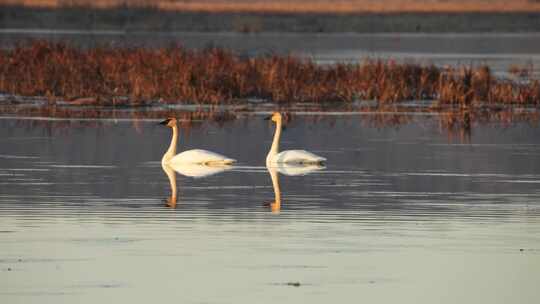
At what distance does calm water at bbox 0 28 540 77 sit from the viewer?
1805 inches

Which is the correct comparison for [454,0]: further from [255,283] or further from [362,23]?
[255,283]

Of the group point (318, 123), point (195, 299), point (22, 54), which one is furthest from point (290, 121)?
point (195, 299)

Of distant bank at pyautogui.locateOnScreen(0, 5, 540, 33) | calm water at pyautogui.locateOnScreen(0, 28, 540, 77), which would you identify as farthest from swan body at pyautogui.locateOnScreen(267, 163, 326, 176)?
distant bank at pyautogui.locateOnScreen(0, 5, 540, 33)

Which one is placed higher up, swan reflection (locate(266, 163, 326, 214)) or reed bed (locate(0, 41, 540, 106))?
swan reflection (locate(266, 163, 326, 214))

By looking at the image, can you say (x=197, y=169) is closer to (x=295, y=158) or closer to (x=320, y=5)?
(x=295, y=158)

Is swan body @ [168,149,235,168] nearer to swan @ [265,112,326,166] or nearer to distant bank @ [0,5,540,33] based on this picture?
swan @ [265,112,326,166]

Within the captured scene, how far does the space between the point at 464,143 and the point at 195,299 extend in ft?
44.3

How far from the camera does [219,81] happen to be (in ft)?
100

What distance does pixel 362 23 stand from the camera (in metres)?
76.0

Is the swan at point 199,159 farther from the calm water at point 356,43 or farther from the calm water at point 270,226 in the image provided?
the calm water at point 356,43

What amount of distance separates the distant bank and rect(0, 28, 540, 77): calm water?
2167 millimetres

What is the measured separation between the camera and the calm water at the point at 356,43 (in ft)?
150

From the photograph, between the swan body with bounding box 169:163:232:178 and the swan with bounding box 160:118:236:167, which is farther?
the swan with bounding box 160:118:236:167

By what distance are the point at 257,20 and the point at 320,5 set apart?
20608mm
